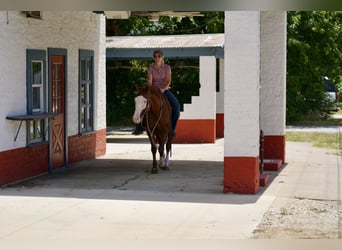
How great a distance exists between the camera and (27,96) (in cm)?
1295

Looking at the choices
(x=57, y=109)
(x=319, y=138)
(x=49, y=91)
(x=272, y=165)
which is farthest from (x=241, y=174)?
(x=319, y=138)

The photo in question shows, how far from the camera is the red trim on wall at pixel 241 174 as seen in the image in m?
10.9

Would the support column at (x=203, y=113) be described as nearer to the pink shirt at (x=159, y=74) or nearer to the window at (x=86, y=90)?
the window at (x=86, y=90)

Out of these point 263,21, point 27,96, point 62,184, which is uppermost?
point 263,21

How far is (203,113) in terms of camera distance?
66.6ft

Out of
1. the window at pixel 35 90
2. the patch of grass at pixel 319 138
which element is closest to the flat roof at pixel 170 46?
the patch of grass at pixel 319 138

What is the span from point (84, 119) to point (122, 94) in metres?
13.3

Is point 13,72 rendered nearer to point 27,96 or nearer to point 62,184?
point 27,96

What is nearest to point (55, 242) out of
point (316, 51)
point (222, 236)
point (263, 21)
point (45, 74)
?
point (222, 236)

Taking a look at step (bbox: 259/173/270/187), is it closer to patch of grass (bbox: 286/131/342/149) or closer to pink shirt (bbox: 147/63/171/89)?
pink shirt (bbox: 147/63/171/89)

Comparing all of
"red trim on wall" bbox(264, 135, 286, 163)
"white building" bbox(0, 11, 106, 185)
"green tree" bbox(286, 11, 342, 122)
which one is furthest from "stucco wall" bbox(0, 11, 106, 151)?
"green tree" bbox(286, 11, 342, 122)

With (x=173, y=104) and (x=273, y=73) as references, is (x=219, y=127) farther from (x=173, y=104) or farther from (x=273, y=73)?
(x=173, y=104)

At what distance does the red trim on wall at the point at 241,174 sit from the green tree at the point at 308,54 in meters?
16.4

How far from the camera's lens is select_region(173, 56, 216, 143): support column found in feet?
66.2
